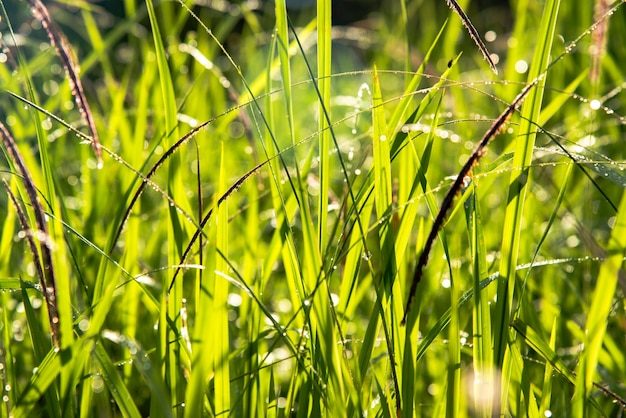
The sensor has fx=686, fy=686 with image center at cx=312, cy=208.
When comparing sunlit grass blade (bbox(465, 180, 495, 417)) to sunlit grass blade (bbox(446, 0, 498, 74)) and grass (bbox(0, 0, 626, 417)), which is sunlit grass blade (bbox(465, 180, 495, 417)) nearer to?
grass (bbox(0, 0, 626, 417))

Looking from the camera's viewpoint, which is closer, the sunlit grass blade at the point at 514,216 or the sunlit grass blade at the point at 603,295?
the sunlit grass blade at the point at 603,295

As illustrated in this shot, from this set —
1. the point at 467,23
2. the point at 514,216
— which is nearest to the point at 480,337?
the point at 514,216

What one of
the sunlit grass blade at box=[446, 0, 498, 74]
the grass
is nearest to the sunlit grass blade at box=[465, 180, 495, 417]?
the grass

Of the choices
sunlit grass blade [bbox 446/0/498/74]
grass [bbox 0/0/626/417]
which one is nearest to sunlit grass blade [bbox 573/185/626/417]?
grass [bbox 0/0/626/417]

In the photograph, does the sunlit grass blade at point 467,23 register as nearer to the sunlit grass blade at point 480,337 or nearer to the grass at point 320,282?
the grass at point 320,282

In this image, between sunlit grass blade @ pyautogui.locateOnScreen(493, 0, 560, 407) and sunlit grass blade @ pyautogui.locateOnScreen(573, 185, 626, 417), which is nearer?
sunlit grass blade @ pyautogui.locateOnScreen(573, 185, 626, 417)

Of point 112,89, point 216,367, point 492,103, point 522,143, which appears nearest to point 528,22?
point 492,103

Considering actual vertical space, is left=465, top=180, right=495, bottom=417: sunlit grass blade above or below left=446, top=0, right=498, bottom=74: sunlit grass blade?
below

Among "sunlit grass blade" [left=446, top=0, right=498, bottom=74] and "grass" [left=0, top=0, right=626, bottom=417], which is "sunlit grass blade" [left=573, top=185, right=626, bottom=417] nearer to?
"grass" [left=0, top=0, right=626, bottom=417]

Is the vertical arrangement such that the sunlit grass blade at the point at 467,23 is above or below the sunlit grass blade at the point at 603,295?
above

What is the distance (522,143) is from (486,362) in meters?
0.23

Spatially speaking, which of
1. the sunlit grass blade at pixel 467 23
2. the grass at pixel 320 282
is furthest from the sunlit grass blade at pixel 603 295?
the sunlit grass blade at pixel 467 23

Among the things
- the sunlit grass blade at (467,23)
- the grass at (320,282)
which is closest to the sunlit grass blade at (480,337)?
the grass at (320,282)

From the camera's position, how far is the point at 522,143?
72 centimetres
